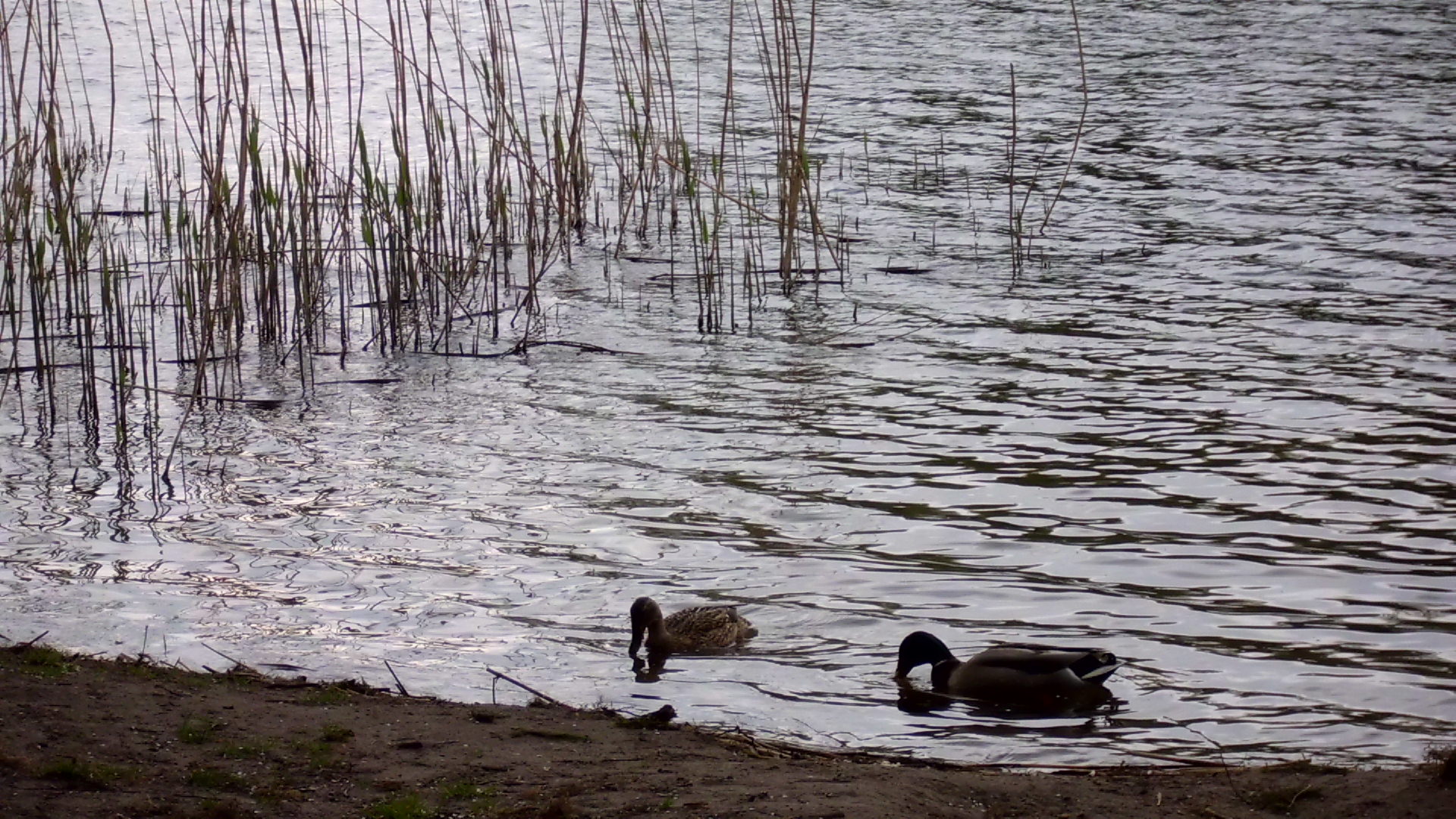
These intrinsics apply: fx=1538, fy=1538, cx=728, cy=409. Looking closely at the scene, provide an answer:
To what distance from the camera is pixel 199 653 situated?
5.56 m

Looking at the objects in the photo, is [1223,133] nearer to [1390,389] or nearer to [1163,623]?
[1390,389]

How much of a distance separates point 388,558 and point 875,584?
210 cm

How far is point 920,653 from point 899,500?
6.17ft

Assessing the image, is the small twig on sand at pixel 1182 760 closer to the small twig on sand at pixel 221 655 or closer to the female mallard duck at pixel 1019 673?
the female mallard duck at pixel 1019 673

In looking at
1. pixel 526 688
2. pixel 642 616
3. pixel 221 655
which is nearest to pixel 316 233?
pixel 221 655

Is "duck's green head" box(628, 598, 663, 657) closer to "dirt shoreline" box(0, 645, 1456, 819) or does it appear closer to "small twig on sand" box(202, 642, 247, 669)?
"dirt shoreline" box(0, 645, 1456, 819)

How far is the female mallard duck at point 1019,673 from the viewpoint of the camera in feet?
17.2

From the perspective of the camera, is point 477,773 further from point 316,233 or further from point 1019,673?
point 316,233

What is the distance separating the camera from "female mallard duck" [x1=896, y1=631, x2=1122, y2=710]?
17.2ft

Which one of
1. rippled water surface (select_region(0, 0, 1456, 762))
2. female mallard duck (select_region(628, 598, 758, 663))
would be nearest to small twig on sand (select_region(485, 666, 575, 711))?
rippled water surface (select_region(0, 0, 1456, 762))

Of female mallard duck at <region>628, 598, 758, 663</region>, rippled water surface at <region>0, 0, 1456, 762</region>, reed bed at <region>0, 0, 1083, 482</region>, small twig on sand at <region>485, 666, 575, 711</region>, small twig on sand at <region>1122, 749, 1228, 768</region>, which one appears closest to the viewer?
small twig on sand at <region>1122, 749, 1228, 768</region>

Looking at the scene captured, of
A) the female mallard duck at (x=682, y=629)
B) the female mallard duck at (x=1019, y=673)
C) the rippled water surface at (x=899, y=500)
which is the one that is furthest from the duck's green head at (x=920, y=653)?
the female mallard duck at (x=682, y=629)

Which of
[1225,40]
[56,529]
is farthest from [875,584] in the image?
[1225,40]

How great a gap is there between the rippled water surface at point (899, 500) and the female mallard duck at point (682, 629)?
0.31ft
